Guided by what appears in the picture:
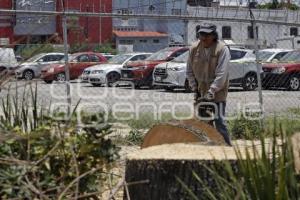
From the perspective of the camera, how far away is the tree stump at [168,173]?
444 cm

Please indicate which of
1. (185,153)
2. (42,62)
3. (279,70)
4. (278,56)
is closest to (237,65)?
(279,70)

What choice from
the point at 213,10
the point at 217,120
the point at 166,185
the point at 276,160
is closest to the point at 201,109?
the point at 217,120

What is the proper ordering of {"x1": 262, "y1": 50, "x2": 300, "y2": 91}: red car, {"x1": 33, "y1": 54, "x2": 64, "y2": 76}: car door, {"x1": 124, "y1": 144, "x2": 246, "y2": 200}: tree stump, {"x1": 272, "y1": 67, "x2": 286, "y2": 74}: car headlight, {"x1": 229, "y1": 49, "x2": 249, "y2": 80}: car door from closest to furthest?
{"x1": 124, "y1": 144, "x2": 246, "y2": 200}: tree stump
{"x1": 33, "y1": 54, "x2": 64, "y2": 76}: car door
{"x1": 262, "y1": 50, "x2": 300, "y2": 91}: red car
{"x1": 229, "y1": 49, "x2": 249, "y2": 80}: car door
{"x1": 272, "y1": 67, "x2": 286, "y2": 74}: car headlight

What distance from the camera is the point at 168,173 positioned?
14.8ft

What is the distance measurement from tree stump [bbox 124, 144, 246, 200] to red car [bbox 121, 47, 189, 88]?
1905 cm

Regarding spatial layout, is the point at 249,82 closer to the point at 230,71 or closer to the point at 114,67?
the point at 230,71

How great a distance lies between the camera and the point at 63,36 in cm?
890

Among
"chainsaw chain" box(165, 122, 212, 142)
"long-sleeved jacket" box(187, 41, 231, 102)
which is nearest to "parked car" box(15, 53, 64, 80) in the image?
"chainsaw chain" box(165, 122, 212, 142)

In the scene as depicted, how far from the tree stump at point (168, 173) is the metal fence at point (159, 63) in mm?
1147

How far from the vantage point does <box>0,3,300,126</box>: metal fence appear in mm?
9742

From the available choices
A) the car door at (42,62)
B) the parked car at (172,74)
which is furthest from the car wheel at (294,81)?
the car door at (42,62)

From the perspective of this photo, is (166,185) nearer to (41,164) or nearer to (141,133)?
(41,164)

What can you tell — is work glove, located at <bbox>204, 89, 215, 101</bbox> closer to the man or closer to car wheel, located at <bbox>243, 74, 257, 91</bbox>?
the man

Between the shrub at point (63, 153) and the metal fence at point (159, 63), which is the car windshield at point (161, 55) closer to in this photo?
the metal fence at point (159, 63)
